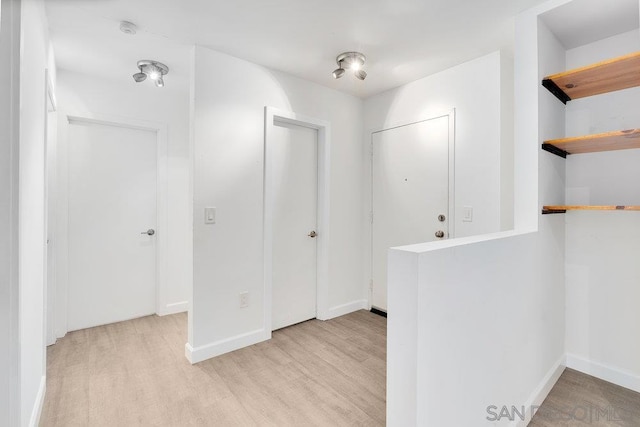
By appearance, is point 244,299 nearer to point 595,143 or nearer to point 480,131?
point 480,131

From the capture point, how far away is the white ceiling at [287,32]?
75.4 inches

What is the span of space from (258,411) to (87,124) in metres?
2.97

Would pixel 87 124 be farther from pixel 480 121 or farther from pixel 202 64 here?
pixel 480 121

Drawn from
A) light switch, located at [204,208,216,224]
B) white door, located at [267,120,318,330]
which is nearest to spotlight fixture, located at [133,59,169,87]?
white door, located at [267,120,318,330]

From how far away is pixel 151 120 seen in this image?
10.6 feet

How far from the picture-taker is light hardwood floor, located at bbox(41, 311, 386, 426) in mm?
1771

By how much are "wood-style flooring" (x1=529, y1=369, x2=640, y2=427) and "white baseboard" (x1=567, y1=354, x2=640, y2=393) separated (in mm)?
40

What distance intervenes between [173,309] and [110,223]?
3.60 ft

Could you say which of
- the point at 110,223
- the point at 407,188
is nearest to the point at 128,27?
the point at 110,223

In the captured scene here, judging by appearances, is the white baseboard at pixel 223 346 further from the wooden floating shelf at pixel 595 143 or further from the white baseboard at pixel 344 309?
the wooden floating shelf at pixel 595 143

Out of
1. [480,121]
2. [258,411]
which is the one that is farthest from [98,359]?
[480,121]

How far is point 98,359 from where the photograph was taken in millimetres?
2389

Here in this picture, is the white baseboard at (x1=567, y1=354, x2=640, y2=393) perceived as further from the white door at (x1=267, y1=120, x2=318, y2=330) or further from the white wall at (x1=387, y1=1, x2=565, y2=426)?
the white door at (x1=267, y1=120, x2=318, y2=330)

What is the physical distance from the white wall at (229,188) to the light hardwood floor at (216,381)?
27 centimetres
